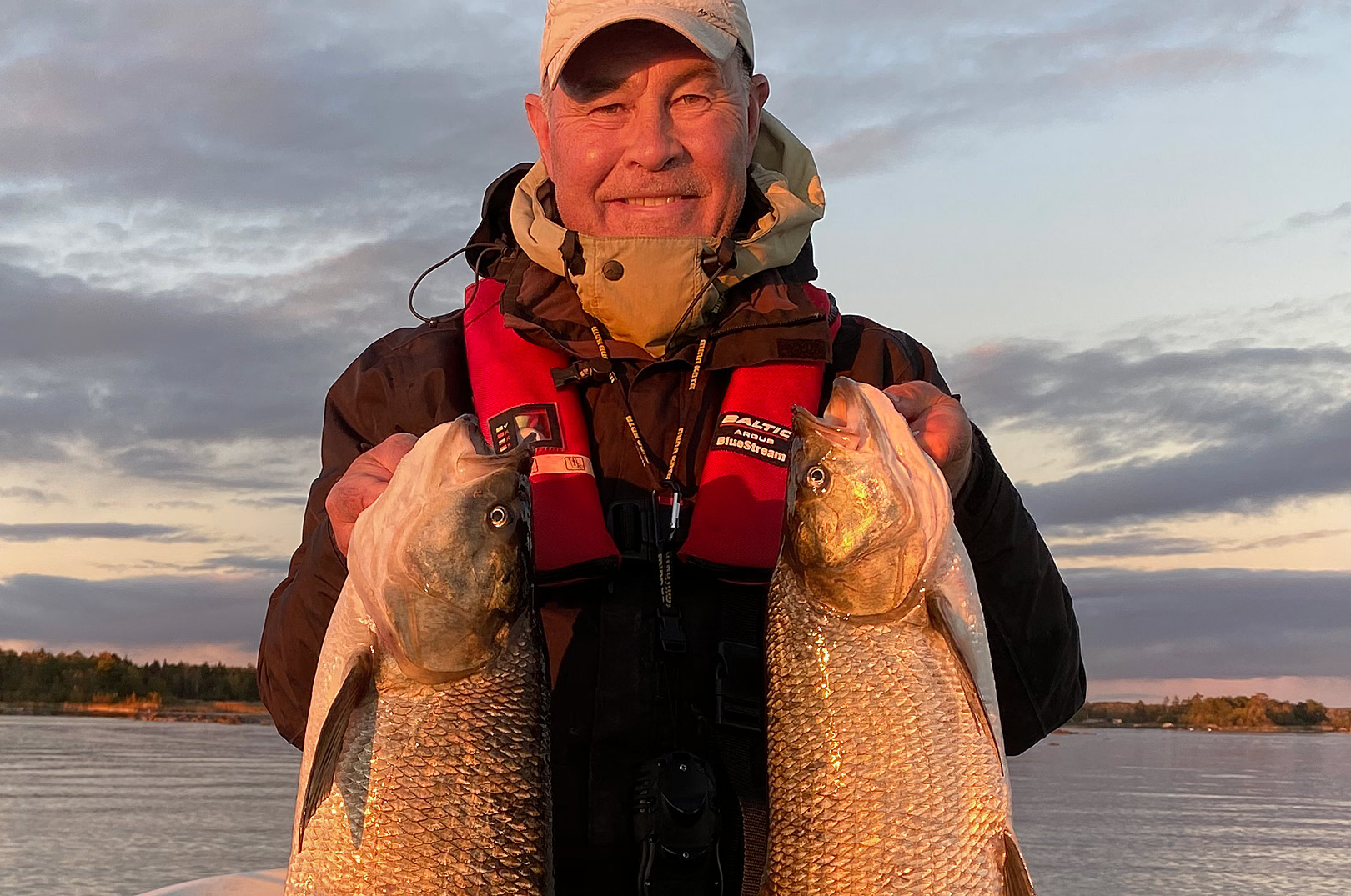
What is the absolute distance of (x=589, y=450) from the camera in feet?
13.2

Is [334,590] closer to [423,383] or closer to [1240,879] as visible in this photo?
[423,383]

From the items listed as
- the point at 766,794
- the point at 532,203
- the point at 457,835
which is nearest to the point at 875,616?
the point at 766,794

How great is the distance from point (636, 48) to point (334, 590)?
6.56 ft

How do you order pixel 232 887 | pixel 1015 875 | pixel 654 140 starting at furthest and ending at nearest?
pixel 232 887 < pixel 654 140 < pixel 1015 875

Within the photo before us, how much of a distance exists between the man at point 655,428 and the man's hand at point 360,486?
0.7 inches

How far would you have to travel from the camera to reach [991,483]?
12.3 ft

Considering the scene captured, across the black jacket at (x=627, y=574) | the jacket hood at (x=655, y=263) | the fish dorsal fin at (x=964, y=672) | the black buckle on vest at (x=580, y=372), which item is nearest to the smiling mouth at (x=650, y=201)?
the jacket hood at (x=655, y=263)

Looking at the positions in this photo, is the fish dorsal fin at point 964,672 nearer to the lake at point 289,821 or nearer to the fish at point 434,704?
the fish at point 434,704

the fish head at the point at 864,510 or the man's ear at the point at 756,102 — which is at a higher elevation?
the man's ear at the point at 756,102

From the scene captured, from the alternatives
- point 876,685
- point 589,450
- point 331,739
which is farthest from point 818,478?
point 331,739

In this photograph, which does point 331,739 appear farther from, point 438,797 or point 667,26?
point 667,26

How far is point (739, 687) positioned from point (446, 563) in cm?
103

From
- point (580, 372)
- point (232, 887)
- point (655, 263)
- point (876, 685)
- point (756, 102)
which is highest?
point (756, 102)

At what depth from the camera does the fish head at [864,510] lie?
3.31 m
